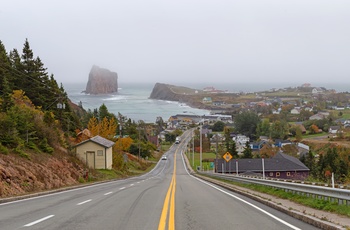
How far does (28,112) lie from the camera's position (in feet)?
112

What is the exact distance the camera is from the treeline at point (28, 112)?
2717 cm

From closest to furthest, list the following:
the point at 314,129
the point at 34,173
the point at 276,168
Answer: the point at 34,173 → the point at 276,168 → the point at 314,129

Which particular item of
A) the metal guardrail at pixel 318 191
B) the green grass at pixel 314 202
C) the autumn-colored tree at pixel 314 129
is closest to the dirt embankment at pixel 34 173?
the green grass at pixel 314 202

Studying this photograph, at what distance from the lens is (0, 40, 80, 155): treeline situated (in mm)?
27172

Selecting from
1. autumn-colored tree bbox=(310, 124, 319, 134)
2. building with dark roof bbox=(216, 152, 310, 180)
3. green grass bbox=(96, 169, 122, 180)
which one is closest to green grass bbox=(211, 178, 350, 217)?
green grass bbox=(96, 169, 122, 180)

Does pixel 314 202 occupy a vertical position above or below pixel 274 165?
above

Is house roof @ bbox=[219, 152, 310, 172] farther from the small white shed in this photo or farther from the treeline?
the small white shed

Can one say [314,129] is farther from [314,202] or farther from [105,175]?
[314,202]

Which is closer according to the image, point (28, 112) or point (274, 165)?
point (28, 112)

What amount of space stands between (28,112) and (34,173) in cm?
1113

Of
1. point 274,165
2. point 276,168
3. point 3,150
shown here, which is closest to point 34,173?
point 3,150

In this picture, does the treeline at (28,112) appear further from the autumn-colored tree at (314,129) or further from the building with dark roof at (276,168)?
the autumn-colored tree at (314,129)

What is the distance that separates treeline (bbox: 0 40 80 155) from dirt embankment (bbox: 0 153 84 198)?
1.07 meters

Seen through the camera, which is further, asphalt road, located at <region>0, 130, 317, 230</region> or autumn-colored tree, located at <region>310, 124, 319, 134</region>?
autumn-colored tree, located at <region>310, 124, 319, 134</region>
